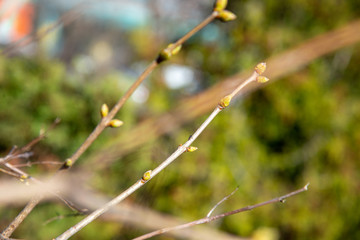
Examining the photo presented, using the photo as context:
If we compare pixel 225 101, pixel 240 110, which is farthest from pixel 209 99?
pixel 240 110

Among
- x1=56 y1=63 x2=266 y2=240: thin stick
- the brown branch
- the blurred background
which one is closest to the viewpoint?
x1=56 y1=63 x2=266 y2=240: thin stick

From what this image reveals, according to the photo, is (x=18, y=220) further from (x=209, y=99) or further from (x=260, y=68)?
(x=209, y=99)

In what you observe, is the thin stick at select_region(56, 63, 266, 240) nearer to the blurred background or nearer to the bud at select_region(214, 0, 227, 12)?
the bud at select_region(214, 0, 227, 12)

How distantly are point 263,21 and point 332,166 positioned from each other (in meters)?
0.67

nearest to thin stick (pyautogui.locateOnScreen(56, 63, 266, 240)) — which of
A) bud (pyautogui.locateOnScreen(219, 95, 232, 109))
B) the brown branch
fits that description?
bud (pyautogui.locateOnScreen(219, 95, 232, 109))

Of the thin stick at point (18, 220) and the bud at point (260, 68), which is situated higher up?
the bud at point (260, 68)

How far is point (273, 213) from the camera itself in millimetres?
1403

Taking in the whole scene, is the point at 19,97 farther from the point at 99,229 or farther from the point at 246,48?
the point at 246,48

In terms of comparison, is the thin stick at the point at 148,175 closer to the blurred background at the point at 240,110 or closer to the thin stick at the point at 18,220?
the thin stick at the point at 18,220

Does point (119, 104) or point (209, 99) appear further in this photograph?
point (209, 99)

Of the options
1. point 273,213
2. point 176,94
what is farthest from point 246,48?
point 273,213

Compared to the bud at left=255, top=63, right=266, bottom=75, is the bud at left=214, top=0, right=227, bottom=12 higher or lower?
higher

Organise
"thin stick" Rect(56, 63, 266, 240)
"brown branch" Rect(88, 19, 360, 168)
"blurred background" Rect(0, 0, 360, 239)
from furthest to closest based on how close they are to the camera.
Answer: "blurred background" Rect(0, 0, 360, 239) < "brown branch" Rect(88, 19, 360, 168) < "thin stick" Rect(56, 63, 266, 240)

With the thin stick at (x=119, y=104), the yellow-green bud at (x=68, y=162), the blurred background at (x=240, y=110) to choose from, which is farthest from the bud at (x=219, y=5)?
A: the blurred background at (x=240, y=110)
